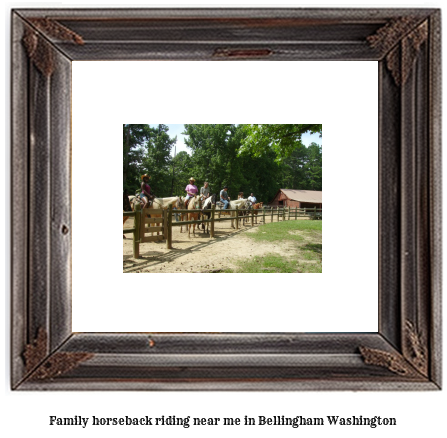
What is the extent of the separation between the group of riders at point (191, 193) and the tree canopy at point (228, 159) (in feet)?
0.12

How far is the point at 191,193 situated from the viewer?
2.13 metres

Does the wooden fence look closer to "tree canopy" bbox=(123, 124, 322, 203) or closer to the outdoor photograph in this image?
the outdoor photograph

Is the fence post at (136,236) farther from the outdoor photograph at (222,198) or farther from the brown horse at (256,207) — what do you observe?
the brown horse at (256,207)

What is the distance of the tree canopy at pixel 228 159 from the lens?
1712 mm

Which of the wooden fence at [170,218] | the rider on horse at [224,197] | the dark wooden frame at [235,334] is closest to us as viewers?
the dark wooden frame at [235,334]

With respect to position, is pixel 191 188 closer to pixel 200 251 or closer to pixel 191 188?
pixel 191 188

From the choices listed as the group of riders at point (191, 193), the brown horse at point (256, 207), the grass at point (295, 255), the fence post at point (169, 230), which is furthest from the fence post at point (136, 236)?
the brown horse at point (256, 207)

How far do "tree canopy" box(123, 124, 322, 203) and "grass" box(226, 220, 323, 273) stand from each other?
11.7 inches

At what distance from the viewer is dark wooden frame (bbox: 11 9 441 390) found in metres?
1.38

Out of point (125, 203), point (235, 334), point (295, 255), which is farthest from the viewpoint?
point (295, 255)


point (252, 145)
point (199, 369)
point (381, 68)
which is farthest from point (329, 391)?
point (381, 68)

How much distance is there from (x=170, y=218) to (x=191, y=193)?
262 millimetres

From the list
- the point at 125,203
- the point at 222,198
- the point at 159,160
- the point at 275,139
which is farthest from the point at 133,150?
the point at 275,139
